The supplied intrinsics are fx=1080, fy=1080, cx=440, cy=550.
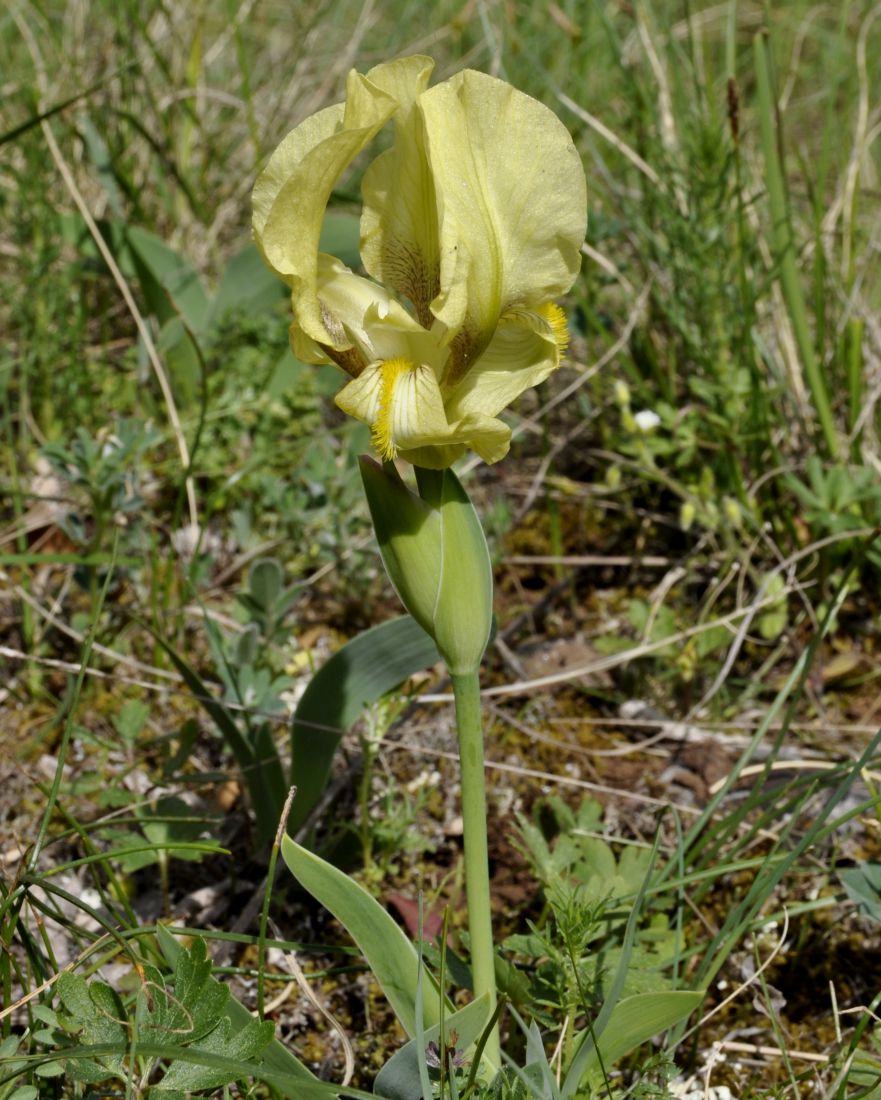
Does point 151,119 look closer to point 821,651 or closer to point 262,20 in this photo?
point 262,20

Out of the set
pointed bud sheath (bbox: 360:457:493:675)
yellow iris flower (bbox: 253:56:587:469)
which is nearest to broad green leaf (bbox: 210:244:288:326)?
yellow iris flower (bbox: 253:56:587:469)

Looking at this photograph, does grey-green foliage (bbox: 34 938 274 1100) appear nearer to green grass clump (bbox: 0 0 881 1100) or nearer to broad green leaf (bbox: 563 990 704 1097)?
green grass clump (bbox: 0 0 881 1100)

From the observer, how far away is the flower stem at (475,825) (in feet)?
3.53

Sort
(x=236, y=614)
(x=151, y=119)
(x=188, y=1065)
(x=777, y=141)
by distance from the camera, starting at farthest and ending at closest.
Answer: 1. (x=151, y=119)
2. (x=777, y=141)
3. (x=236, y=614)
4. (x=188, y=1065)

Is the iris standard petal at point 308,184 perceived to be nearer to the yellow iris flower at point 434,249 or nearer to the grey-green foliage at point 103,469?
the yellow iris flower at point 434,249

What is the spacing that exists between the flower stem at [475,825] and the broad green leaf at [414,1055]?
0.02 m

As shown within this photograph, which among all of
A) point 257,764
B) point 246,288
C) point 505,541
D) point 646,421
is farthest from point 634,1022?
point 246,288

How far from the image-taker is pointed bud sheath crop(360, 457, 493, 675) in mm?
1038

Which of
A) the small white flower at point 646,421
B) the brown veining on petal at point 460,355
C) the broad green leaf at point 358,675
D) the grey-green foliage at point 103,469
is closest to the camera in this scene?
the brown veining on petal at point 460,355

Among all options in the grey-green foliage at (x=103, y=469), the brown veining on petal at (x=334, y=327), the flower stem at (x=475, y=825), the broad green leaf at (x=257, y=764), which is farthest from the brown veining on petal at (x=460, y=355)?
the grey-green foliage at (x=103, y=469)

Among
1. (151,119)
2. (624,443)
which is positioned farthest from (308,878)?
(151,119)

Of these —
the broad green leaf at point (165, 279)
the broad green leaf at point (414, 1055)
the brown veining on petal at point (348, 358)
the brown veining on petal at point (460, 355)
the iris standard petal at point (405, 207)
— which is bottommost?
the broad green leaf at point (414, 1055)

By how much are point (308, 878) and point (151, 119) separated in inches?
99.9

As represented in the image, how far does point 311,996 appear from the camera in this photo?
1118 millimetres
